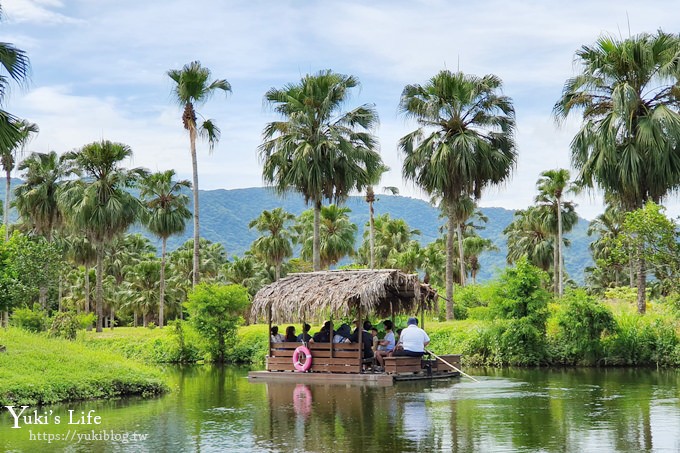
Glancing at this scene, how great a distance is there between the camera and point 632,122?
107 ft

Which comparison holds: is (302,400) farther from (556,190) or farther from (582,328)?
(556,190)

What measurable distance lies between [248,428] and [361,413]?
2.64 metres

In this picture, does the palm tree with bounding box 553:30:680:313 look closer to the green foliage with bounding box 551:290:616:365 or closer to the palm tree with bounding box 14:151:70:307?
the green foliage with bounding box 551:290:616:365

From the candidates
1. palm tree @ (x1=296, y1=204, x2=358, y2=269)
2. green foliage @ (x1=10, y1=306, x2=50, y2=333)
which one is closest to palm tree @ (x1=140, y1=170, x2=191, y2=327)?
palm tree @ (x1=296, y1=204, x2=358, y2=269)

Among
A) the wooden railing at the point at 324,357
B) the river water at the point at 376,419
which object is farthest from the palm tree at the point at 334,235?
the river water at the point at 376,419

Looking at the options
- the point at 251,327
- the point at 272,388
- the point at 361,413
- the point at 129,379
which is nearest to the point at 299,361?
the point at 272,388

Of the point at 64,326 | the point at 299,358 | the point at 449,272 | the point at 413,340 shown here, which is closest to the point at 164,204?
the point at 64,326

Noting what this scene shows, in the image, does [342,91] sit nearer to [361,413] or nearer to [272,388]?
[272,388]

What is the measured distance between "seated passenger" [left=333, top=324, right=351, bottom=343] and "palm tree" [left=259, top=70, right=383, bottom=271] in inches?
569

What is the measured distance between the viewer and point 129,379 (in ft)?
69.1

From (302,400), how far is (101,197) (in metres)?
31.7

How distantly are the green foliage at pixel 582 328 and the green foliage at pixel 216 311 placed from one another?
1330cm

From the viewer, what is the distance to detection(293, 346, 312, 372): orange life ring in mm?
24594

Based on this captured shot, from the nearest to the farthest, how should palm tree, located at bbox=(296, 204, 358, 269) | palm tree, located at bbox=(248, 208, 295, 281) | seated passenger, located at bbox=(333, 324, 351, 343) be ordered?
seated passenger, located at bbox=(333, 324, 351, 343) → palm tree, located at bbox=(296, 204, 358, 269) → palm tree, located at bbox=(248, 208, 295, 281)
